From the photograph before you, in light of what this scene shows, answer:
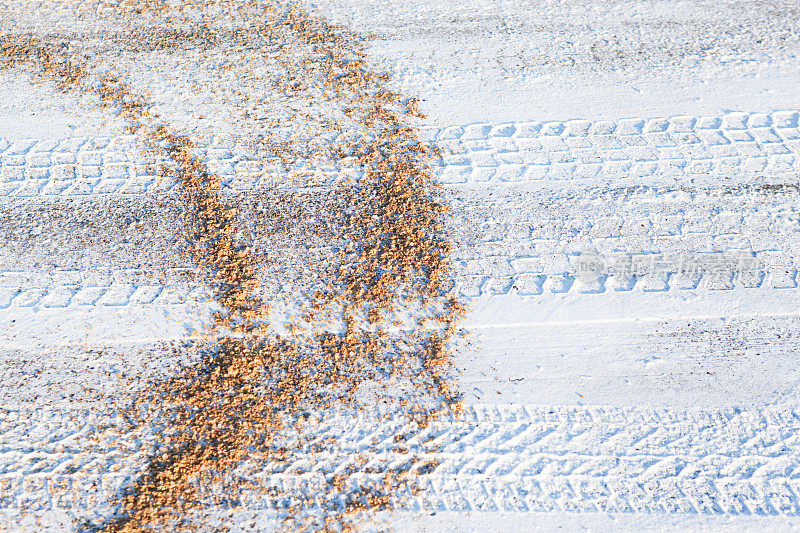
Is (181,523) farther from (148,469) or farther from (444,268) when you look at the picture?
(444,268)

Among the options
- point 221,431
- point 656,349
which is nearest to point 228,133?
point 221,431

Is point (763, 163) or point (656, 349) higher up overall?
point (763, 163)

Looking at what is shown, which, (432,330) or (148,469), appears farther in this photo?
(432,330)

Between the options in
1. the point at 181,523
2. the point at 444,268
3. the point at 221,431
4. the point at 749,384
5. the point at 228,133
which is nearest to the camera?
the point at 181,523

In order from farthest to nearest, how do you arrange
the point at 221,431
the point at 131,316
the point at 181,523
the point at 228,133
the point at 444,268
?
the point at 228,133, the point at 444,268, the point at 131,316, the point at 221,431, the point at 181,523

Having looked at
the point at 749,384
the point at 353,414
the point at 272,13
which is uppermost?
the point at 272,13

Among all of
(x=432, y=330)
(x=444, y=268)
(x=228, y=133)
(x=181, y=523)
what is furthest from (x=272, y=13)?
(x=181, y=523)
